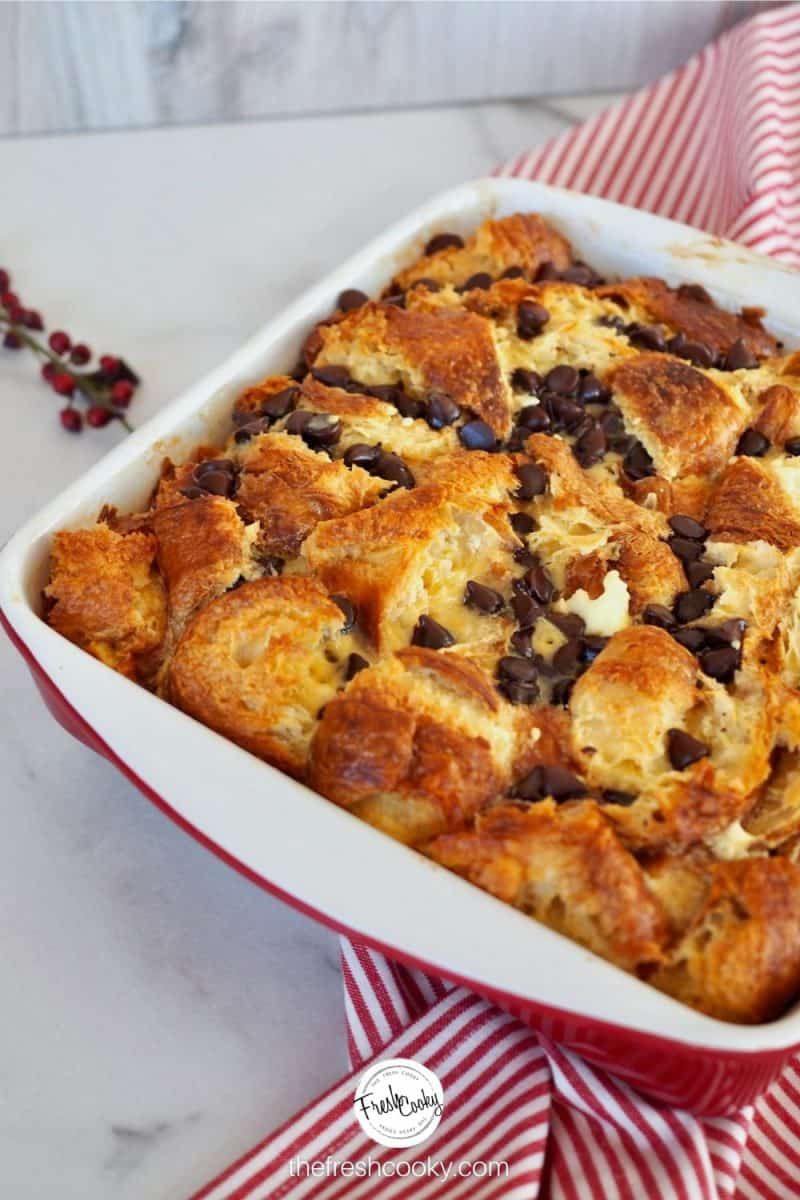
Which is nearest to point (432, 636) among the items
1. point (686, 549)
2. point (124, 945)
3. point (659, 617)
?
point (659, 617)

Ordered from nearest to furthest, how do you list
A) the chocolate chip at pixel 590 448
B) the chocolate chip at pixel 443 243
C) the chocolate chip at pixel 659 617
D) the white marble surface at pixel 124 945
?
the white marble surface at pixel 124 945 → the chocolate chip at pixel 659 617 → the chocolate chip at pixel 590 448 → the chocolate chip at pixel 443 243

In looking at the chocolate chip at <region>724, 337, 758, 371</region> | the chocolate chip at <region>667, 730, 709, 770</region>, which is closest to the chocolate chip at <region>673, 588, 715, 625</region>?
the chocolate chip at <region>667, 730, 709, 770</region>

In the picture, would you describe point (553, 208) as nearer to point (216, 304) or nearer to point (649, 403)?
point (649, 403)

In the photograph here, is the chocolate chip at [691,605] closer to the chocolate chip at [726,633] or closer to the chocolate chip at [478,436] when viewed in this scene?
the chocolate chip at [726,633]

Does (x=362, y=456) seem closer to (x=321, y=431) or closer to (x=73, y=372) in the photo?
(x=321, y=431)

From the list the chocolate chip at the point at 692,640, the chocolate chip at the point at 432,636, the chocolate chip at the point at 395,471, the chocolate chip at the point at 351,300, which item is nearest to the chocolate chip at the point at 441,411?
the chocolate chip at the point at 395,471

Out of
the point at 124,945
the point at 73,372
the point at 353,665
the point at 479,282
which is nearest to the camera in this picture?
the point at 353,665
